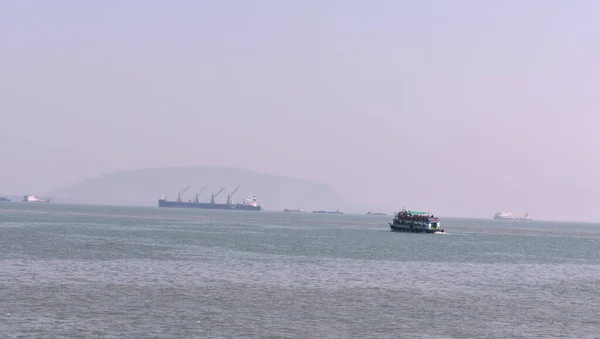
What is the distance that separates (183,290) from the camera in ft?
197

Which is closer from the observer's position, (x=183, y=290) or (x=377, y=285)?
(x=183, y=290)

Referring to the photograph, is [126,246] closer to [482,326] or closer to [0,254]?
[0,254]

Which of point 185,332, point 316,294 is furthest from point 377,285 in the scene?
point 185,332

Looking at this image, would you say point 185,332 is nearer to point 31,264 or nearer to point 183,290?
point 183,290

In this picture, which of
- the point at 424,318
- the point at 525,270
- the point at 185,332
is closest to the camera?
the point at 185,332

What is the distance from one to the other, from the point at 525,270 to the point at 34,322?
64178 mm

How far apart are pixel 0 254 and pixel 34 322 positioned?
44962mm

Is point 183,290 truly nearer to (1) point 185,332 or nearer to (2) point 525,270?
(1) point 185,332

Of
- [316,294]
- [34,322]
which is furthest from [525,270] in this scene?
[34,322]

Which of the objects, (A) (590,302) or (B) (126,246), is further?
(B) (126,246)

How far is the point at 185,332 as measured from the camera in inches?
1727

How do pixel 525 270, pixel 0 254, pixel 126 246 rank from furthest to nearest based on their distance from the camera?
1. pixel 126 246
2. pixel 525 270
3. pixel 0 254

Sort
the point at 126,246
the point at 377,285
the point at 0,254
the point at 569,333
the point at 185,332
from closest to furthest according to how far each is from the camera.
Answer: the point at 185,332
the point at 569,333
the point at 377,285
the point at 0,254
the point at 126,246

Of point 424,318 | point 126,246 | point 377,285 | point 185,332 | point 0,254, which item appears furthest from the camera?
point 126,246
